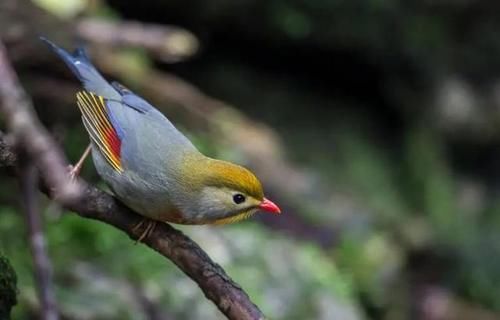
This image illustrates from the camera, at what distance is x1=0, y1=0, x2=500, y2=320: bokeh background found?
589 cm

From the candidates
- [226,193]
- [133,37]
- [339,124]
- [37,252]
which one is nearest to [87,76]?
[226,193]

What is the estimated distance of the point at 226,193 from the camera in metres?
3.05

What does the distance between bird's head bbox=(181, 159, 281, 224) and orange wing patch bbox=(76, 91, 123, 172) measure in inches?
12.0

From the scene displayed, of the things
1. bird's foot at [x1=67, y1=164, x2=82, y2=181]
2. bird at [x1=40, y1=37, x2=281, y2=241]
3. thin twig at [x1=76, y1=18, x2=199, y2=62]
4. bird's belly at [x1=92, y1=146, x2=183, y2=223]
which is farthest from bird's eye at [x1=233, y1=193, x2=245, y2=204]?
thin twig at [x1=76, y1=18, x2=199, y2=62]

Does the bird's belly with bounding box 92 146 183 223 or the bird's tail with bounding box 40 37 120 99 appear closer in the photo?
the bird's belly with bounding box 92 146 183 223

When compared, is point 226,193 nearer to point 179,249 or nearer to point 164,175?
point 164,175

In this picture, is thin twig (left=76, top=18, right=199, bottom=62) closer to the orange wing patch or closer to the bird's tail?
the bird's tail

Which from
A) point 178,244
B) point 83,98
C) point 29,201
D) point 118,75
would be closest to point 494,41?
point 118,75

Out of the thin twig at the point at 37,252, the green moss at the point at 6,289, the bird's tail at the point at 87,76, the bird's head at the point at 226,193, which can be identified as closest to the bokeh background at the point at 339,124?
the bird's tail at the point at 87,76

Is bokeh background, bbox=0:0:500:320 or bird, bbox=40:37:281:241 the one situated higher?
bokeh background, bbox=0:0:500:320

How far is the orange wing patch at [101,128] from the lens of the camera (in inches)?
125

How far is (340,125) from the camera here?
8.75m

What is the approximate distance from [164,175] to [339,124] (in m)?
5.81

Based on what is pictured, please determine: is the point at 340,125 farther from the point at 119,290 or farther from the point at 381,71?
the point at 119,290
